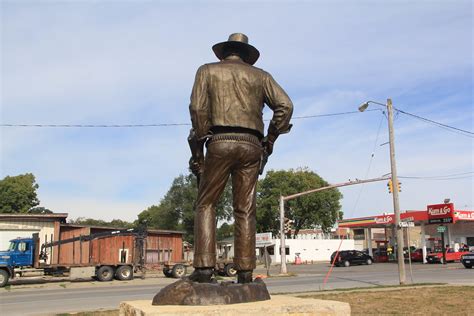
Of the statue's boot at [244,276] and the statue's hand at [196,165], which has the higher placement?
the statue's hand at [196,165]

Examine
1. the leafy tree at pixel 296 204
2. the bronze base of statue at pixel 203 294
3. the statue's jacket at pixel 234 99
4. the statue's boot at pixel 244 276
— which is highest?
the leafy tree at pixel 296 204

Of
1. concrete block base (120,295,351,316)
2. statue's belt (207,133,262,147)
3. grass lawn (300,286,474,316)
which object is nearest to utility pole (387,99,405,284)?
grass lawn (300,286,474,316)

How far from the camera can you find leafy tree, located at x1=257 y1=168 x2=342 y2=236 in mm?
62219

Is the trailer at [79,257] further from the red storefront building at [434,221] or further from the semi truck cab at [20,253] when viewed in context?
the red storefront building at [434,221]

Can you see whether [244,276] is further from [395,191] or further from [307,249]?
[307,249]

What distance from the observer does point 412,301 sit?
12703mm

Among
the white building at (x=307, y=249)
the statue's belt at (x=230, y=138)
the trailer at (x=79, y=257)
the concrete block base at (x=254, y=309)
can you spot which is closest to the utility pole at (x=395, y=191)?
the trailer at (x=79, y=257)

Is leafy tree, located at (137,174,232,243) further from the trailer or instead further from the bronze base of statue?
the bronze base of statue

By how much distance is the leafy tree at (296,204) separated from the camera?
6222 cm

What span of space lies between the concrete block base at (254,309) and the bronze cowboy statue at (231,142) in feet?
2.07

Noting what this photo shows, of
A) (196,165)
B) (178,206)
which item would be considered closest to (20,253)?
(196,165)

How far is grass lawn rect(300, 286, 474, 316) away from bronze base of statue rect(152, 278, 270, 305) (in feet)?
21.2

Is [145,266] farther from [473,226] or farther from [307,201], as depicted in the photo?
[473,226]

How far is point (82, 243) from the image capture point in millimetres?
29094
